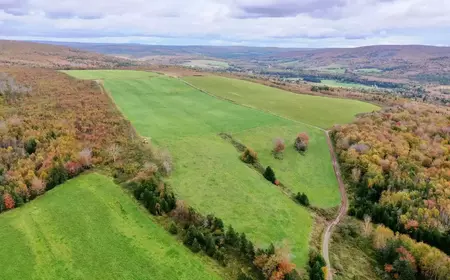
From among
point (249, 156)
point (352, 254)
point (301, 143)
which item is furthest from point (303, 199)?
point (301, 143)

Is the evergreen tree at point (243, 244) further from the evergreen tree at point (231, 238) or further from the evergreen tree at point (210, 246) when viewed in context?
the evergreen tree at point (210, 246)

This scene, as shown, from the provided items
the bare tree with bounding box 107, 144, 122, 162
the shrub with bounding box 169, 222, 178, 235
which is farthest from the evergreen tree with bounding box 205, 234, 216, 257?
the bare tree with bounding box 107, 144, 122, 162

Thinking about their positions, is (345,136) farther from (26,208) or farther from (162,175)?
(26,208)

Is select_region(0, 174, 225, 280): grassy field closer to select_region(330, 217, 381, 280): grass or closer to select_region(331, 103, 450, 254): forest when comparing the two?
select_region(330, 217, 381, 280): grass

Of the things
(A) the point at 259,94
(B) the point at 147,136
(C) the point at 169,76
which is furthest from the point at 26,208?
(C) the point at 169,76

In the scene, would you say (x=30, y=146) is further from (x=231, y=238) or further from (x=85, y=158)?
(x=231, y=238)
